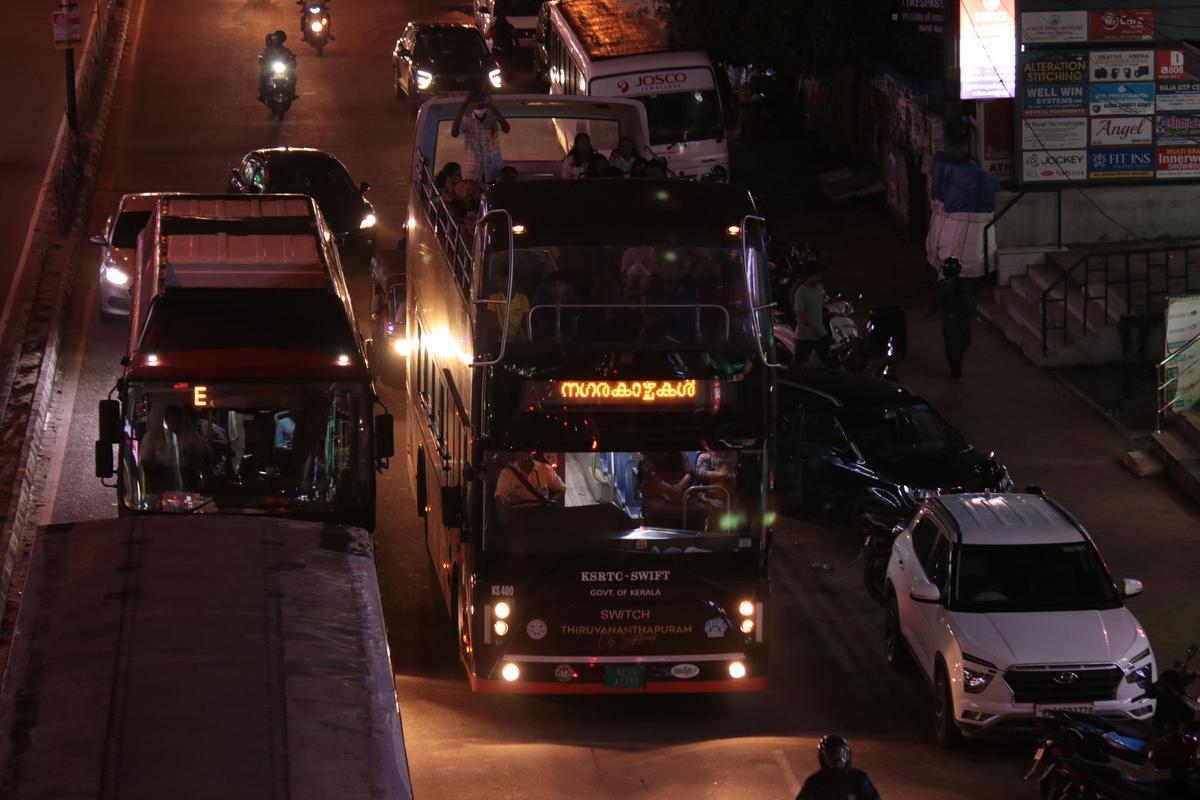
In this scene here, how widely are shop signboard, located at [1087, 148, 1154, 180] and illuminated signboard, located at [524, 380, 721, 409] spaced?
15335mm

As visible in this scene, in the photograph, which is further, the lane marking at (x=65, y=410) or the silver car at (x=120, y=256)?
the silver car at (x=120, y=256)

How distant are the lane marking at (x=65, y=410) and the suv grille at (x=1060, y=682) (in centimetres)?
979

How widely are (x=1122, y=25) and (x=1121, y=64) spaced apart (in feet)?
1.76

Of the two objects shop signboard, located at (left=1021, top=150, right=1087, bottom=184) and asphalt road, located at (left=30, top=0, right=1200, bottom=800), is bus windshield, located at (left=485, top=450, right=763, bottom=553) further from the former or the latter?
shop signboard, located at (left=1021, top=150, right=1087, bottom=184)

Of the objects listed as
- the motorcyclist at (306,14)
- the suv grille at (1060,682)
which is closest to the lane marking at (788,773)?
the suv grille at (1060,682)

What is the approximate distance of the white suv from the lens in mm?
14703

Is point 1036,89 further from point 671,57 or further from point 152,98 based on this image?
point 152,98

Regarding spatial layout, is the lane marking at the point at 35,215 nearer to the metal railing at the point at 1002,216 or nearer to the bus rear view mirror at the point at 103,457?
the bus rear view mirror at the point at 103,457

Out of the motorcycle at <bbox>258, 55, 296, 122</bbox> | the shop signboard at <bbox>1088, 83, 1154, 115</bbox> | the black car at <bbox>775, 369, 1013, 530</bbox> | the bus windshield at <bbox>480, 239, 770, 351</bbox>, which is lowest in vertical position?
the black car at <bbox>775, 369, 1013, 530</bbox>

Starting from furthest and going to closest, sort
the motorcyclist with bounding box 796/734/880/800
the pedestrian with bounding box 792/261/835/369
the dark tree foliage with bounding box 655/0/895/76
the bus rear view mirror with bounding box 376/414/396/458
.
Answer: the dark tree foliage with bounding box 655/0/895/76 → the pedestrian with bounding box 792/261/835/369 → the bus rear view mirror with bounding box 376/414/396/458 → the motorcyclist with bounding box 796/734/880/800

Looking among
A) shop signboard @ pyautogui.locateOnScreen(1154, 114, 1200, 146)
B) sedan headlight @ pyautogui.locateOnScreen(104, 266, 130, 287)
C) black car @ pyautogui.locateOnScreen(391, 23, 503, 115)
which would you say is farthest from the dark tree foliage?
sedan headlight @ pyautogui.locateOnScreen(104, 266, 130, 287)

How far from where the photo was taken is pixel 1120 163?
92.2ft

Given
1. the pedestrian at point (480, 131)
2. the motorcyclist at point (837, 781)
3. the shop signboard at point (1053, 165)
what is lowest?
the motorcyclist at point (837, 781)

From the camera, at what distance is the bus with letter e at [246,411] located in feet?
53.5
